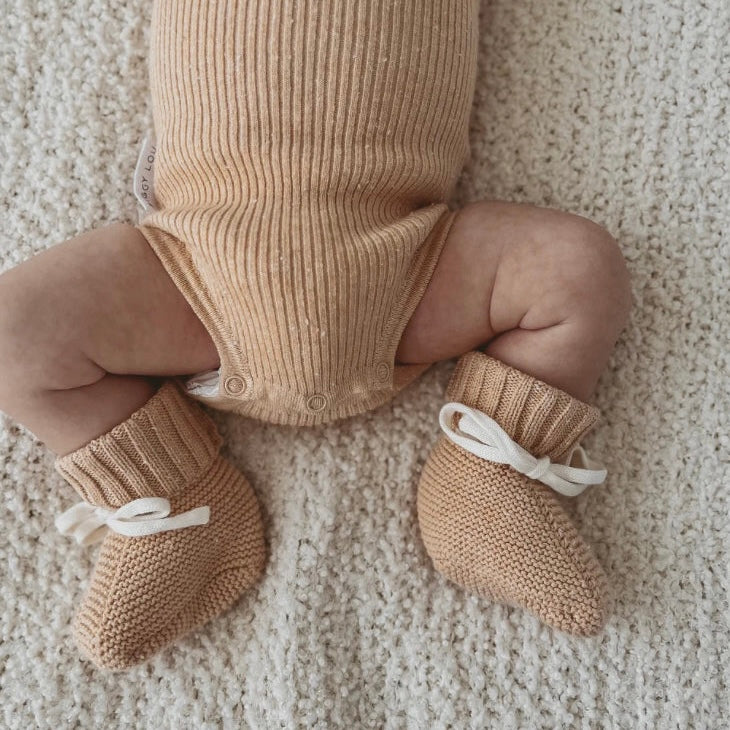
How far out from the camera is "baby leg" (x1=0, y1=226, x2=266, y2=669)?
0.92 m

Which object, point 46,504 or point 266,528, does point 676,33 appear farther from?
point 46,504

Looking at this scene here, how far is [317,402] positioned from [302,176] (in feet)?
0.92

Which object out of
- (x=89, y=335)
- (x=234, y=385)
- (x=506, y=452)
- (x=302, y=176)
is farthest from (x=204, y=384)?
(x=506, y=452)

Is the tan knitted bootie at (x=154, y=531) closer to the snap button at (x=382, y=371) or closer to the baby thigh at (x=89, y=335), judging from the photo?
the baby thigh at (x=89, y=335)

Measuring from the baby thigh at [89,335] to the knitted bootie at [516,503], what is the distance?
1.16 feet

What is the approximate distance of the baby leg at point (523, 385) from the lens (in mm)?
975

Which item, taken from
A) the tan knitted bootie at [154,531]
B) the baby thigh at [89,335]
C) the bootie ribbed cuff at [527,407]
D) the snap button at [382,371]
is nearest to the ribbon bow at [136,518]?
the tan knitted bootie at [154,531]

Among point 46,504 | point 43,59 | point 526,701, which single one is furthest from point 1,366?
point 526,701

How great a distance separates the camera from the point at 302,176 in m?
0.95

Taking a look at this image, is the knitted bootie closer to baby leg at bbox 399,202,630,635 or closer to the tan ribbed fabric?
baby leg at bbox 399,202,630,635

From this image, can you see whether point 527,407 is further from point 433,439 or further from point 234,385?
point 234,385

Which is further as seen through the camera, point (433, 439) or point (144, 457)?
point (433, 439)

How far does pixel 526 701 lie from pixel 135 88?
1007 mm

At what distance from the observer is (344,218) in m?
0.96
